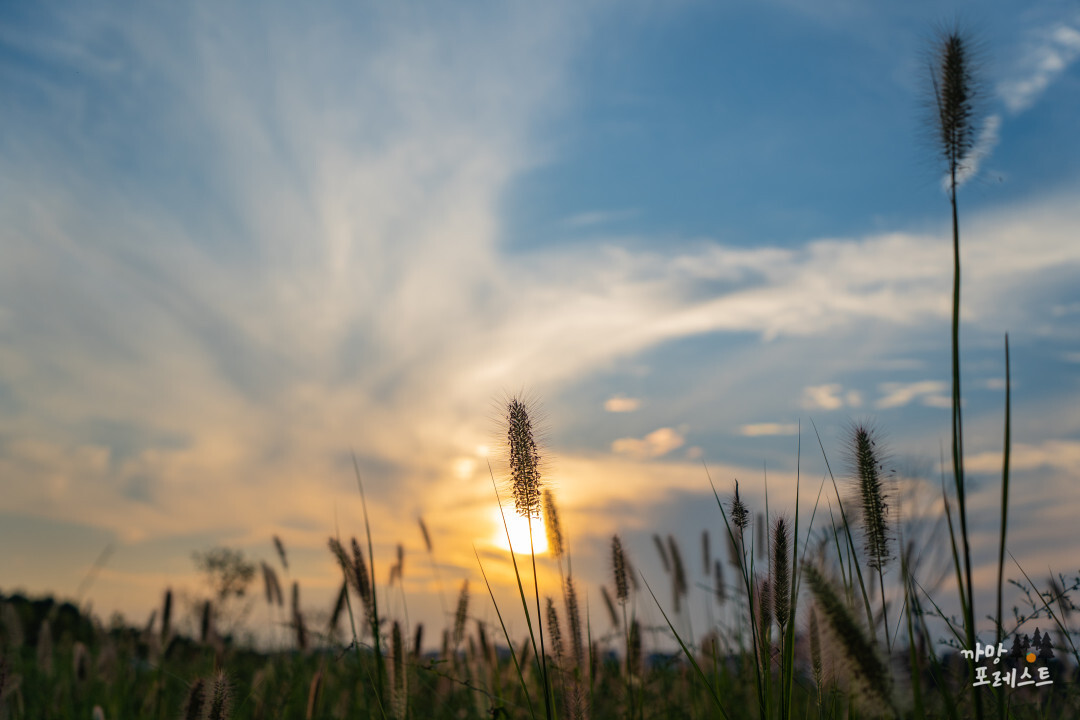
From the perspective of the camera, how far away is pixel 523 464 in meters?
2.92

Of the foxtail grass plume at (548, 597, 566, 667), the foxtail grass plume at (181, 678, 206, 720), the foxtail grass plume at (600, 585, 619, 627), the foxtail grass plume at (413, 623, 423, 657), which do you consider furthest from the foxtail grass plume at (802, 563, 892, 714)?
the foxtail grass plume at (600, 585, 619, 627)

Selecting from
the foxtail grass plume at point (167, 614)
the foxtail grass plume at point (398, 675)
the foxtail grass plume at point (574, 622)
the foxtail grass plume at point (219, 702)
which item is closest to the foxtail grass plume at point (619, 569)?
the foxtail grass plume at point (574, 622)

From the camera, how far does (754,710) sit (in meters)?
5.43

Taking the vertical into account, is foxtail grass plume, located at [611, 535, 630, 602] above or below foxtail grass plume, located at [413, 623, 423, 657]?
above

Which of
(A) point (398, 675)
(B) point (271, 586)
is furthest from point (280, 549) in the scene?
(A) point (398, 675)

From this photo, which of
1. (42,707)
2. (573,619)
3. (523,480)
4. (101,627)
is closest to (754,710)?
(573,619)

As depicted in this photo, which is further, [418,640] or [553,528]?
[418,640]

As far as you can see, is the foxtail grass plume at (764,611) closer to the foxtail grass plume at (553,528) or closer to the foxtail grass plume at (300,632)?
the foxtail grass plume at (553,528)

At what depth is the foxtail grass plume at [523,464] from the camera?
2.91 metres

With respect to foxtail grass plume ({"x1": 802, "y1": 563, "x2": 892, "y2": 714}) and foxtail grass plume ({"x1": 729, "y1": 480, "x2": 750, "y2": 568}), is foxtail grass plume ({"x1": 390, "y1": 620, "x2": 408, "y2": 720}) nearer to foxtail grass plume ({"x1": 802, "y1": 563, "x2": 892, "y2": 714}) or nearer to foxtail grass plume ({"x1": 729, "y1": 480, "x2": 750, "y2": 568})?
foxtail grass plume ({"x1": 729, "y1": 480, "x2": 750, "y2": 568})

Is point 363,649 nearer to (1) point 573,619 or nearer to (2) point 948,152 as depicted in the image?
(1) point 573,619

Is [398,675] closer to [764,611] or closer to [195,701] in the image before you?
[195,701]

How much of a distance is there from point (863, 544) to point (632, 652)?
241 centimetres

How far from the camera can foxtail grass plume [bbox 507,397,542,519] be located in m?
2.91
